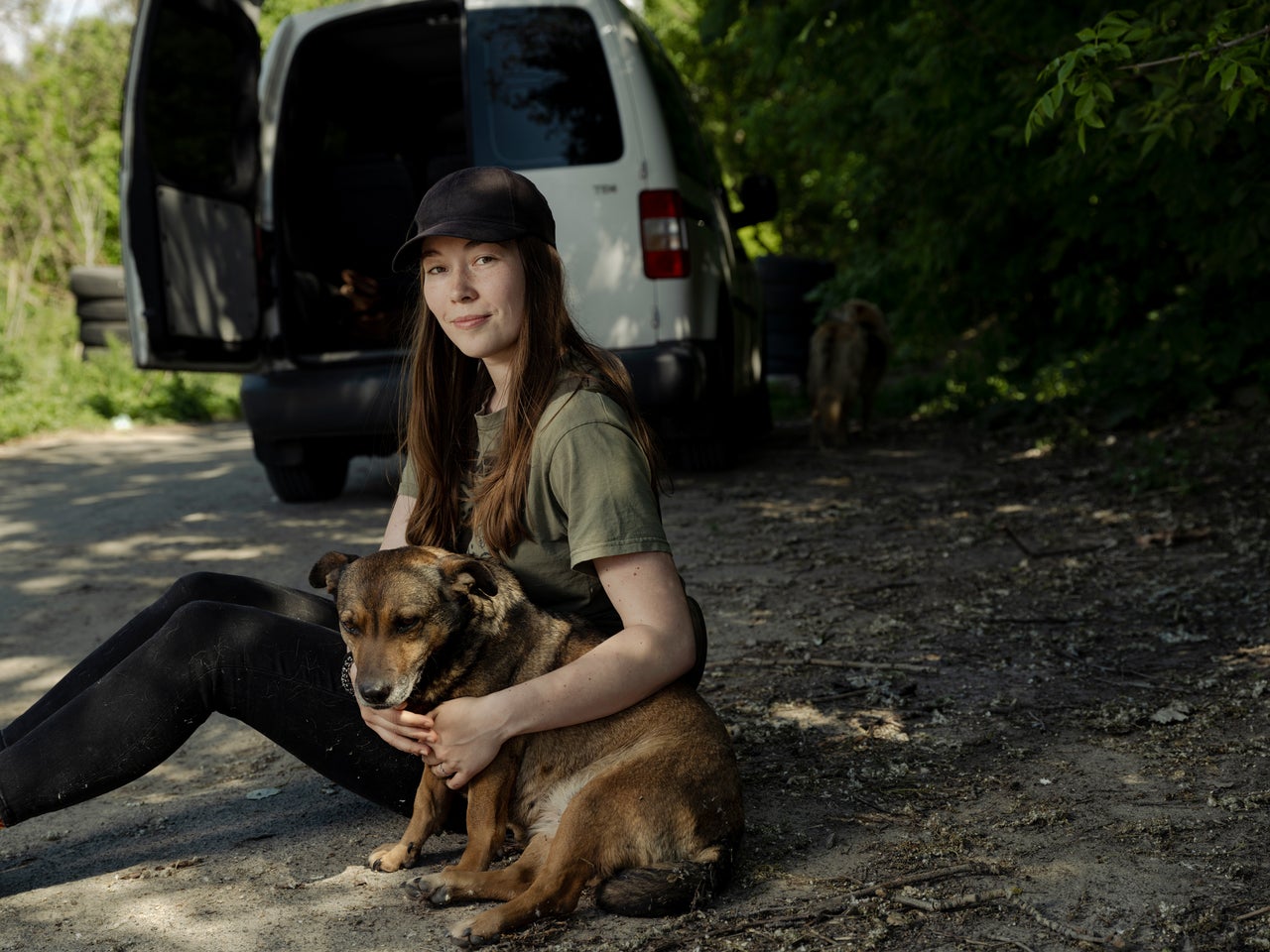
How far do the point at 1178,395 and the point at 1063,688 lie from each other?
567 centimetres

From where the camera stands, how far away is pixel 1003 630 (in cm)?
482

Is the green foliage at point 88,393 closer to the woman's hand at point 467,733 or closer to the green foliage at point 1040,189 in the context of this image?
the green foliage at point 1040,189

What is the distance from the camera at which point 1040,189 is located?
762 cm

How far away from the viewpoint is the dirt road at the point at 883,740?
267 centimetres

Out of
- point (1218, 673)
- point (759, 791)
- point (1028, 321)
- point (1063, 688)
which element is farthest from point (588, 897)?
point (1028, 321)

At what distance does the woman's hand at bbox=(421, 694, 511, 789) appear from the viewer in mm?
2676

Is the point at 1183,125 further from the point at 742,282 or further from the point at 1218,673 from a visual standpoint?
the point at 742,282

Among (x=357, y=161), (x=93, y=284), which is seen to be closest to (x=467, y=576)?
(x=357, y=161)

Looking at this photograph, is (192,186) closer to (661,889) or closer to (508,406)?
(508,406)

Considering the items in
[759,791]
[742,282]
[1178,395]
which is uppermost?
[742,282]

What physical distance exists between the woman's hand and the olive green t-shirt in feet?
1.19

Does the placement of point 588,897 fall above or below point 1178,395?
below

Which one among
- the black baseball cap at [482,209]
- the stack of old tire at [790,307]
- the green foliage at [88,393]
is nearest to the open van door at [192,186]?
the black baseball cap at [482,209]

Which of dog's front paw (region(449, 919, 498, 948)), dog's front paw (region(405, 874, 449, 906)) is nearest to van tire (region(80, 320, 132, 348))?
dog's front paw (region(405, 874, 449, 906))
